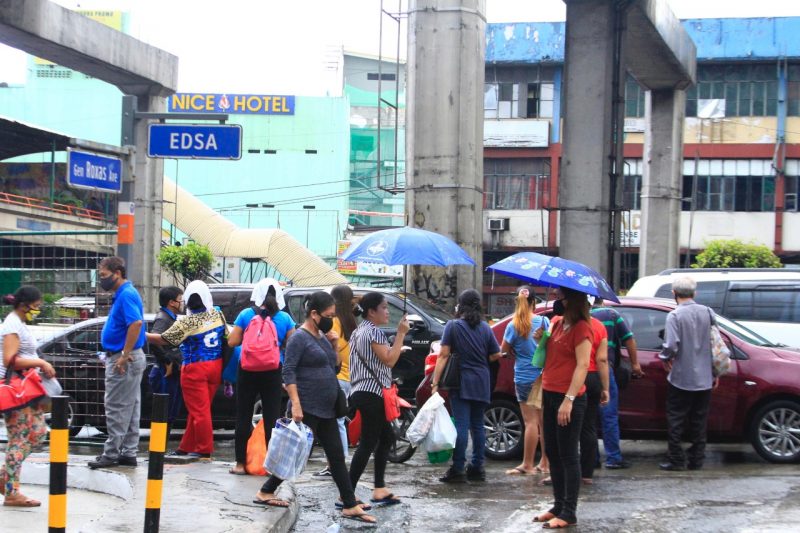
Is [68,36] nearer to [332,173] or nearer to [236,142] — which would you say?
[236,142]

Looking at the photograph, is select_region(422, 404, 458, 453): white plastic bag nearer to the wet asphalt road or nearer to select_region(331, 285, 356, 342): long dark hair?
the wet asphalt road

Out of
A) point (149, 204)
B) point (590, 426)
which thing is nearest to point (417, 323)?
point (590, 426)

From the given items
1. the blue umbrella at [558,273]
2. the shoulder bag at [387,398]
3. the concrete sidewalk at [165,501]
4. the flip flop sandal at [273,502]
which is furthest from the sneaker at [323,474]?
the blue umbrella at [558,273]

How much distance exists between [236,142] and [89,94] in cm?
6412

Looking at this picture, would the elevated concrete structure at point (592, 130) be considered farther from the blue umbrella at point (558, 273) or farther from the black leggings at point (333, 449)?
the black leggings at point (333, 449)

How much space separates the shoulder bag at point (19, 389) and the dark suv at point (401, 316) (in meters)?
6.29

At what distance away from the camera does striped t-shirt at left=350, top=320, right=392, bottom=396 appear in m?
8.28

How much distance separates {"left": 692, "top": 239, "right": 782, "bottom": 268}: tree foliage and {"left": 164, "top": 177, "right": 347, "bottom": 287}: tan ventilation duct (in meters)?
17.5

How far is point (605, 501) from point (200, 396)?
3823mm

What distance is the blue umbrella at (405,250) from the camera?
10.6m

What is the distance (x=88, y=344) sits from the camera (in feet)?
41.2

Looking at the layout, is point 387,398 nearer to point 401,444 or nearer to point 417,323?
point 401,444

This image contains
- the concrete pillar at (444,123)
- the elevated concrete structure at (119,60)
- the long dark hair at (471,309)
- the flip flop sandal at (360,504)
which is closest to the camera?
the flip flop sandal at (360,504)

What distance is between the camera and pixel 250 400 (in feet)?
31.1
